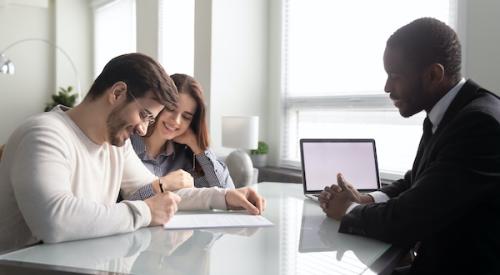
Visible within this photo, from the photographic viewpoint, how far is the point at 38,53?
21.3 ft

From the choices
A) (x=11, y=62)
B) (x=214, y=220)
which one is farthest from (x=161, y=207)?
(x=11, y=62)

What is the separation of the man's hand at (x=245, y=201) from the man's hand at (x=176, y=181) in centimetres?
22

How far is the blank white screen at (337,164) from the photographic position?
1977mm

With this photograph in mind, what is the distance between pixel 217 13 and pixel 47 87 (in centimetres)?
388

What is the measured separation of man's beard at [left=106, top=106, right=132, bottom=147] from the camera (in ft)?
4.33

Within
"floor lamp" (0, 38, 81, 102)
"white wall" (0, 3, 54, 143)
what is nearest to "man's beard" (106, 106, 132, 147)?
A: "floor lamp" (0, 38, 81, 102)

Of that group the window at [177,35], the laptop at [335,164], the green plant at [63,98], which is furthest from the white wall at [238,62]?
the green plant at [63,98]

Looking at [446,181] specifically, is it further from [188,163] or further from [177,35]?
[177,35]

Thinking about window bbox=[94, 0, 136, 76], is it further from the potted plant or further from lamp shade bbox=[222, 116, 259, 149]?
lamp shade bbox=[222, 116, 259, 149]

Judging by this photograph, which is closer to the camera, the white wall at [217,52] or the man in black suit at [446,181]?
the man in black suit at [446,181]

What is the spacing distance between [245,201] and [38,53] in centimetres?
606

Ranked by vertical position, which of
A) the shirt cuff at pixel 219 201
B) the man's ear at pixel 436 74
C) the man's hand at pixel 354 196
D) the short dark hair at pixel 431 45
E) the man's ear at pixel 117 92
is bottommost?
the shirt cuff at pixel 219 201

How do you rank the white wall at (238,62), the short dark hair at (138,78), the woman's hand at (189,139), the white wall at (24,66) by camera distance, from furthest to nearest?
the white wall at (24,66) < the white wall at (238,62) < the woman's hand at (189,139) < the short dark hair at (138,78)

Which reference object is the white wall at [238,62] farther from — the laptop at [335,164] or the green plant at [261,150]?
the laptop at [335,164]
